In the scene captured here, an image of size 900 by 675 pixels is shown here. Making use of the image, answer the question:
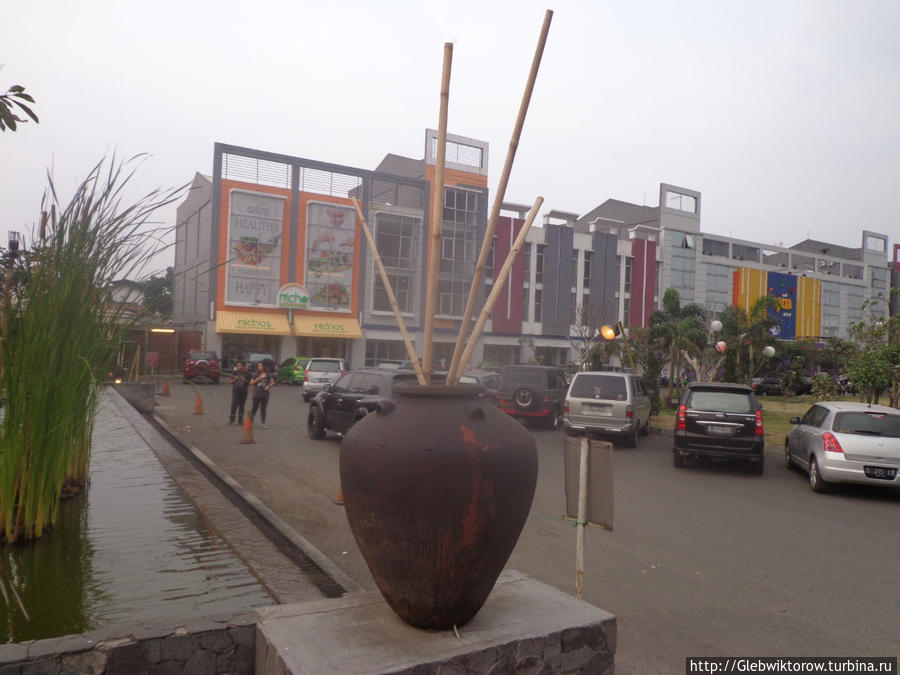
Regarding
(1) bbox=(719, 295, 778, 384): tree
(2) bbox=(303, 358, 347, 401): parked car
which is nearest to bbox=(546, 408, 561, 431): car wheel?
(2) bbox=(303, 358, 347, 401): parked car

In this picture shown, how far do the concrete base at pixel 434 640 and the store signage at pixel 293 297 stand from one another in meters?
36.0

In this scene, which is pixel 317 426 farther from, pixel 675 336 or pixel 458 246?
pixel 458 246

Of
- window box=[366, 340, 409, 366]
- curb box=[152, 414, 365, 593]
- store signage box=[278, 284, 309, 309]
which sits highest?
store signage box=[278, 284, 309, 309]

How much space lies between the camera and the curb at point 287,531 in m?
4.92

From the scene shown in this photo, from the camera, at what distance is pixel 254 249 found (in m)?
37.7

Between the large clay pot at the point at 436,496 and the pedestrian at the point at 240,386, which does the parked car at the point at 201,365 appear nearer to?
the pedestrian at the point at 240,386

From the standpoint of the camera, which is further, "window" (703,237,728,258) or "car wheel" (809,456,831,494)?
"window" (703,237,728,258)

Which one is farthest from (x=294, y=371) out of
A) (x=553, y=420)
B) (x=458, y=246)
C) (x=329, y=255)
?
(x=553, y=420)

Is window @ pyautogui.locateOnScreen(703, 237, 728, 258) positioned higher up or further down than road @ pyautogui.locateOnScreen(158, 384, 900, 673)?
higher up

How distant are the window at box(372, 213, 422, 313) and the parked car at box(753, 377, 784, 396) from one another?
21610 millimetres

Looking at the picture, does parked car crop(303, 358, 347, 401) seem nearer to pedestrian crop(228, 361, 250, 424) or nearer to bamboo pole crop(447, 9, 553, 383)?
pedestrian crop(228, 361, 250, 424)

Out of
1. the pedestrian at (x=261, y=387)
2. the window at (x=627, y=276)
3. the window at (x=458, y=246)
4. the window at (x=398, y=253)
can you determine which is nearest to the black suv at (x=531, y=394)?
the pedestrian at (x=261, y=387)

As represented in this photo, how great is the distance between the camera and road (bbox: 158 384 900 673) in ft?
14.5

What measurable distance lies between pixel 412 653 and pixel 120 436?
9.56 meters
